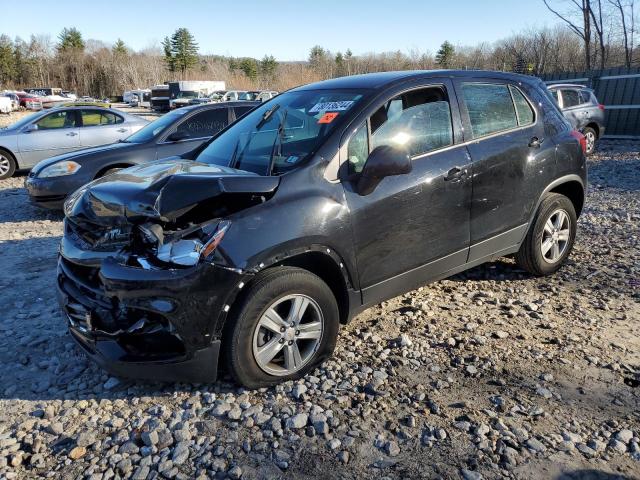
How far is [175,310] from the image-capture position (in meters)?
2.73

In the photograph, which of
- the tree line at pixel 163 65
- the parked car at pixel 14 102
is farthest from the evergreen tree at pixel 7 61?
the parked car at pixel 14 102

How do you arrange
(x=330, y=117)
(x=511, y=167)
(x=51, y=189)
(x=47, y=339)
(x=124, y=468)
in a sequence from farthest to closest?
1. (x=51, y=189)
2. (x=511, y=167)
3. (x=47, y=339)
4. (x=330, y=117)
5. (x=124, y=468)

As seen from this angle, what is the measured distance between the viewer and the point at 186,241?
2.80 m

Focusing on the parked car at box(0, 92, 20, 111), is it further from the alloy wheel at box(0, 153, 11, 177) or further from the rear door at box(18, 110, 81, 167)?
the rear door at box(18, 110, 81, 167)

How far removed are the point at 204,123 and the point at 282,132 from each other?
4.73 metres

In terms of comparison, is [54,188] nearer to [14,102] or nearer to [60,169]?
[60,169]

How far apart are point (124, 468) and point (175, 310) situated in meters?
0.81

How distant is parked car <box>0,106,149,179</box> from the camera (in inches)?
420

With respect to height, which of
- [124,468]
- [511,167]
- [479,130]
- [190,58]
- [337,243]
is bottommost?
[124,468]

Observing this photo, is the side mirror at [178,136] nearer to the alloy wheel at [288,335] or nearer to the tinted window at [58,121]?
the tinted window at [58,121]

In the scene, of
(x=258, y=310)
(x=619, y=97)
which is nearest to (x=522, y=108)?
(x=258, y=310)

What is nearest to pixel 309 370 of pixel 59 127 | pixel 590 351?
pixel 590 351

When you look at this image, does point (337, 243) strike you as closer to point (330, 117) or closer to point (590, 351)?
point (330, 117)

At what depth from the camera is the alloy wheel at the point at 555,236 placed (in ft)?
15.2
